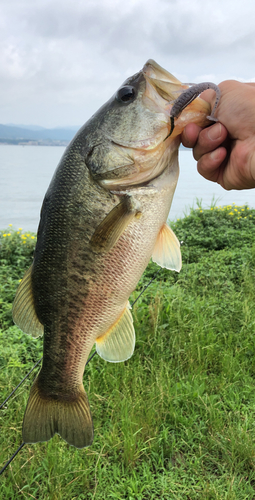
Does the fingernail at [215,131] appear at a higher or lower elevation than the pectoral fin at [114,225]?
higher

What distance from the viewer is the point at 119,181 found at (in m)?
1.49

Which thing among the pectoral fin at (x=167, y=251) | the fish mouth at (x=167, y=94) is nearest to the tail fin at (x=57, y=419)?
the pectoral fin at (x=167, y=251)

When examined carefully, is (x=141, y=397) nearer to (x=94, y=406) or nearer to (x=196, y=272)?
(x=94, y=406)

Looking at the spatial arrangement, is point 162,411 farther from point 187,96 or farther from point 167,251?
point 187,96

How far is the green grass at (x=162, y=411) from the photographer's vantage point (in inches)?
101

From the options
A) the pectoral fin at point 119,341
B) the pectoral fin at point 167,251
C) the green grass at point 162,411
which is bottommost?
the green grass at point 162,411

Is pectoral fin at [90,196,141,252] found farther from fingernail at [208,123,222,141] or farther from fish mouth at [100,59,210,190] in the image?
fingernail at [208,123,222,141]

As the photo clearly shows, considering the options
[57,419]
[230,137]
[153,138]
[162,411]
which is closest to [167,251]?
[153,138]

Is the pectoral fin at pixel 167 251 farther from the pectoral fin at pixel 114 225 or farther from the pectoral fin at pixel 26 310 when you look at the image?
the pectoral fin at pixel 26 310

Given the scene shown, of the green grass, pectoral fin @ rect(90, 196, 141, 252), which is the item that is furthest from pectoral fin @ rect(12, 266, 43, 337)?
the green grass

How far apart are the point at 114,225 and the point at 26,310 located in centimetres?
54

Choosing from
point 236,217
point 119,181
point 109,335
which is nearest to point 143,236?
point 119,181

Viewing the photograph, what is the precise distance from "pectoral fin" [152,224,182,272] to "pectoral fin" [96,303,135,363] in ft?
0.77

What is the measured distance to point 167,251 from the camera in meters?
1.65
